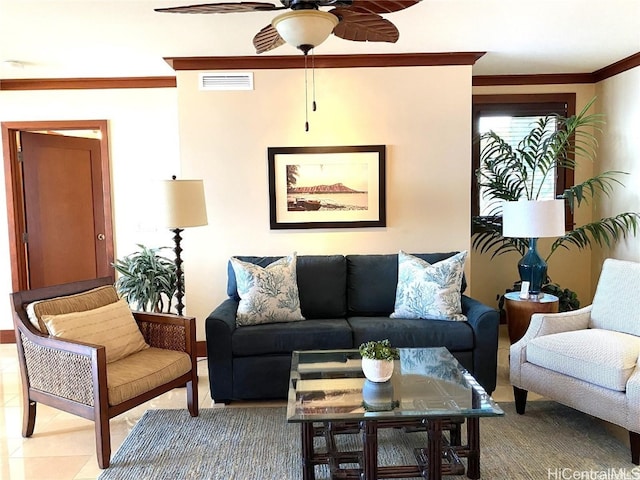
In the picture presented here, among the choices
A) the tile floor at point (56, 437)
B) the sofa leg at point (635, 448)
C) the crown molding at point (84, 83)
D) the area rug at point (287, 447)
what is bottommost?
the tile floor at point (56, 437)

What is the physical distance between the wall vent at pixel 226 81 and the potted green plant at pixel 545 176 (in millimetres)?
2132

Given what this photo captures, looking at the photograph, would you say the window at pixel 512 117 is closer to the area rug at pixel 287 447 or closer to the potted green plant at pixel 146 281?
the area rug at pixel 287 447

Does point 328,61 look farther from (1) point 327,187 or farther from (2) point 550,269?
(2) point 550,269

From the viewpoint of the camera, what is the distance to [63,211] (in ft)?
15.4

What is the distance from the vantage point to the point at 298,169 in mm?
4023

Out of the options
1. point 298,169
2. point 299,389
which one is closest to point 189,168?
point 298,169

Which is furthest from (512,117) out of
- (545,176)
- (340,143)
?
(340,143)

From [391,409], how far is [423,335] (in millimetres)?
→ 1212

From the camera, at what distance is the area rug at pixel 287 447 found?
242cm

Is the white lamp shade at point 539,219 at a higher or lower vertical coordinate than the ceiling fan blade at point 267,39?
lower

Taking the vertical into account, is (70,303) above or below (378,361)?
above

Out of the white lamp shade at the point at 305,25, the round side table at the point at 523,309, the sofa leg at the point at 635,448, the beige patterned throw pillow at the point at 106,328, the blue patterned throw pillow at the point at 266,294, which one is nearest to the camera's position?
the white lamp shade at the point at 305,25

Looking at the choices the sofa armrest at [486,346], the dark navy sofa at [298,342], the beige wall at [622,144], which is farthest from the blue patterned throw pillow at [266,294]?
the beige wall at [622,144]

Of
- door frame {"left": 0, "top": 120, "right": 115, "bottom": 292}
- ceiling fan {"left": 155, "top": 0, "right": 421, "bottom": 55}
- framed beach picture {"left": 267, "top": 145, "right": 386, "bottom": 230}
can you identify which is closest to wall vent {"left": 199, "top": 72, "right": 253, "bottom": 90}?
framed beach picture {"left": 267, "top": 145, "right": 386, "bottom": 230}
